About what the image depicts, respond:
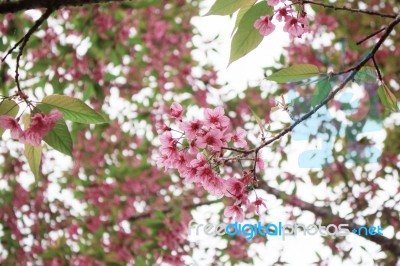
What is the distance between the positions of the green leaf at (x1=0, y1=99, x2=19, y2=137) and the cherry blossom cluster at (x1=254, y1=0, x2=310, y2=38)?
0.68m

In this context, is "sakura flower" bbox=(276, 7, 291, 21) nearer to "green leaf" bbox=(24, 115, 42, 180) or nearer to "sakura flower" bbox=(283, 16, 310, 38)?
"sakura flower" bbox=(283, 16, 310, 38)

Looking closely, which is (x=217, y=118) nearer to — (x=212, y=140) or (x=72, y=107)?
(x=212, y=140)

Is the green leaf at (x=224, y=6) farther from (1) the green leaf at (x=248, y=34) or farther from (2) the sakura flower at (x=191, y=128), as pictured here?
(2) the sakura flower at (x=191, y=128)

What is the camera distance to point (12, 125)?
1.06 m

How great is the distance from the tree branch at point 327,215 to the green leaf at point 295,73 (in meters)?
2.01

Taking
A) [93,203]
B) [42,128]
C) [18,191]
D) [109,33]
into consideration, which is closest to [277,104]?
[42,128]

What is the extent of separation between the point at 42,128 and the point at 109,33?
6.92ft

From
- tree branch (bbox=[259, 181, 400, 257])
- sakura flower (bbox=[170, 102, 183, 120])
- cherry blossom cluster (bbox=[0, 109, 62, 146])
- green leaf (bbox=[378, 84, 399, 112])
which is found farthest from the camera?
tree branch (bbox=[259, 181, 400, 257])

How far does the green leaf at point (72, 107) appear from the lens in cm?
108

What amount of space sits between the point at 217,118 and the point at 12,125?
1.82ft

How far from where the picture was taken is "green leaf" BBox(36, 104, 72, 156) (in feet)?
3.59

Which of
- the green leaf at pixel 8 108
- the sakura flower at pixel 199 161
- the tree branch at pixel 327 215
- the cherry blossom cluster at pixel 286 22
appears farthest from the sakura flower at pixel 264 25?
the tree branch at pixel 327 215

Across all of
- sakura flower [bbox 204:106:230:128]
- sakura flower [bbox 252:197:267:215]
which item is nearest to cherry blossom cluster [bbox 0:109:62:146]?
sakura flower [bbox 204:106:230:128]

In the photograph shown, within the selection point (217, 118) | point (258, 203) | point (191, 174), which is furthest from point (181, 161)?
point (258, 203)
